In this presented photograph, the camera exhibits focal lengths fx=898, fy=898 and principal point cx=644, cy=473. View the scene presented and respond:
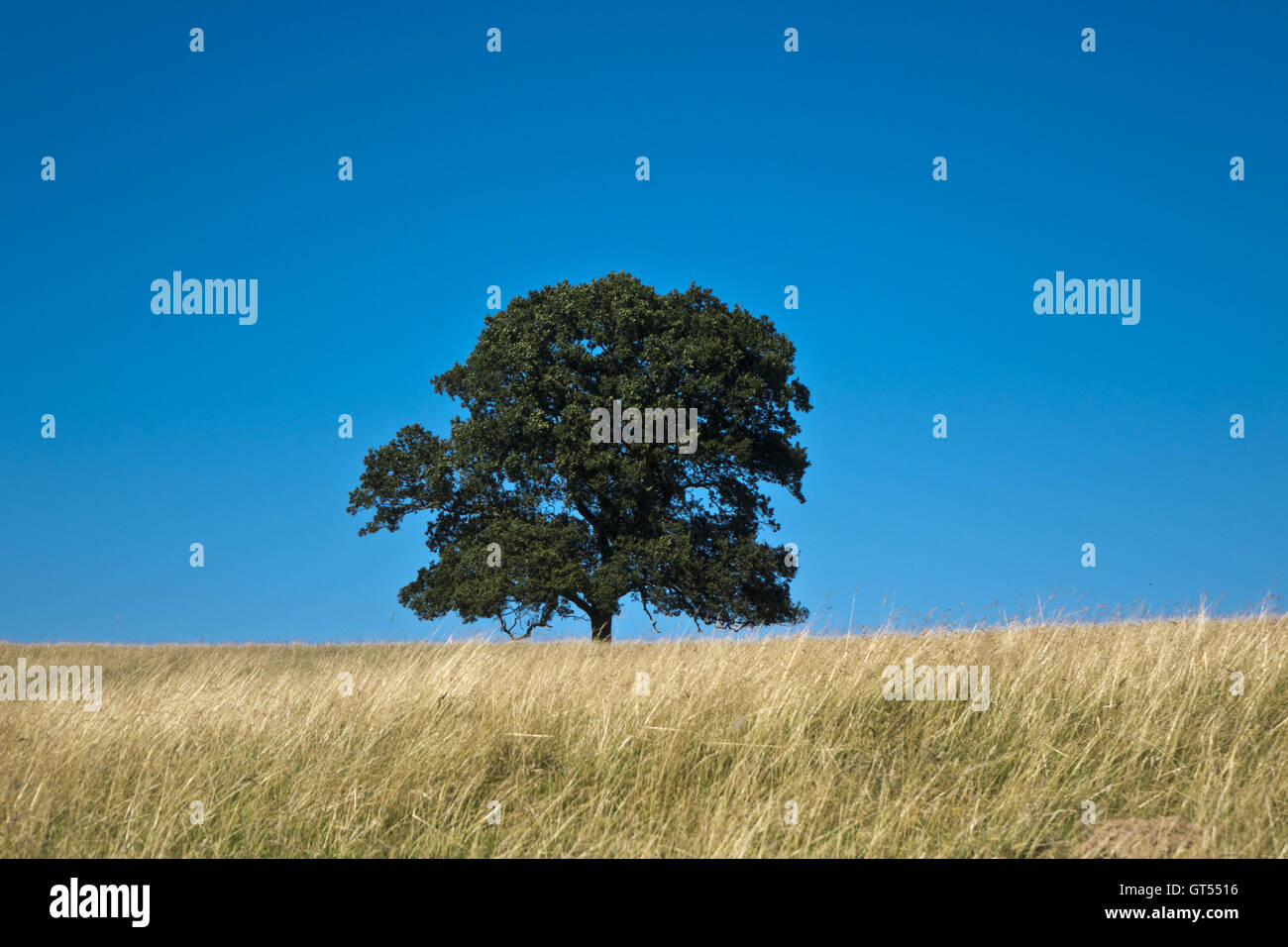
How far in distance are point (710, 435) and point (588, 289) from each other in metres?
5.05

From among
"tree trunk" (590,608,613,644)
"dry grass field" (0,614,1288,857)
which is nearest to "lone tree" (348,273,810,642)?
"tree trunk" (590,608,613,644)

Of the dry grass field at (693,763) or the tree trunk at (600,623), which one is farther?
→ the tree trunk at (600,623)

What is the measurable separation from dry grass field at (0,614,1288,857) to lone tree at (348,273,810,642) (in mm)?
12358

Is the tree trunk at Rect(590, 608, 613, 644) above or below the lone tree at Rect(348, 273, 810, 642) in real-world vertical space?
below

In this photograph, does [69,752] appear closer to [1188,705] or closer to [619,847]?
[619,847]

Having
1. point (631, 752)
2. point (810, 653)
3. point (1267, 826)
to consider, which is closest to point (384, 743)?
point (631, 752)

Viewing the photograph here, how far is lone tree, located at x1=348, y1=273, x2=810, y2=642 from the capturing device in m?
22.2

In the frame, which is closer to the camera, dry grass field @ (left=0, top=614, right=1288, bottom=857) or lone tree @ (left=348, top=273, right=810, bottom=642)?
dry grass field @ (left=0, top=614, right=1288, bottom=857)

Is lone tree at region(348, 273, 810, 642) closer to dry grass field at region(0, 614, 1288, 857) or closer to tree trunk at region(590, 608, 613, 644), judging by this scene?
tree trunk at region(590, 608, 613, 644)

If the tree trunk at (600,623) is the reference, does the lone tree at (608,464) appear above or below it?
above

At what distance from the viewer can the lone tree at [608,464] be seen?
22188 mm

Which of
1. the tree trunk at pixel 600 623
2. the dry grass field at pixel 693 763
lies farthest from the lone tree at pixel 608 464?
the dry grass field at pixel 693 763

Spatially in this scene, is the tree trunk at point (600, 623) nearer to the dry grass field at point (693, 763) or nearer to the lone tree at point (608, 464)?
the lone tree at point (608, 464)

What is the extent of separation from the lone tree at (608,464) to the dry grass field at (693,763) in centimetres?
1236
